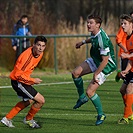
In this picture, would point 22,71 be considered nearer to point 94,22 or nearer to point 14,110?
point 14,110

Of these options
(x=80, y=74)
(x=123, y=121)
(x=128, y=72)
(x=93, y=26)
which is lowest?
(x=123, y=121)

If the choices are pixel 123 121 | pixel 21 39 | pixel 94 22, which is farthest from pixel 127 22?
pixel 21 39

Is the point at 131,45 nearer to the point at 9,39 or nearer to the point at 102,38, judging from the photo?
the point at 102,38

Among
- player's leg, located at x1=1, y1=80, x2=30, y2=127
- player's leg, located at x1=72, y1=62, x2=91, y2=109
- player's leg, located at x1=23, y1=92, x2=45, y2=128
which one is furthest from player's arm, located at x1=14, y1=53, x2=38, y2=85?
player's leg, located at x1=72, y1=62, x2=91, y2=109

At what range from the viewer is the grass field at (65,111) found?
11.8 m

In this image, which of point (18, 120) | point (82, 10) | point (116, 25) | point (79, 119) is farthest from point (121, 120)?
point (82, 10)

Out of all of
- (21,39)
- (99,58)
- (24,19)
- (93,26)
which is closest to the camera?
(93,26)

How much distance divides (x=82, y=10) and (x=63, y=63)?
2297 centimetres

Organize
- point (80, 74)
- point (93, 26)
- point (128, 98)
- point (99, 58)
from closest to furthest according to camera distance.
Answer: point (93, 26) < point (128, 98) < point (99, 58) < point (80, 74)

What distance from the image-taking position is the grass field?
466 inches

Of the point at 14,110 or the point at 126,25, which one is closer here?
the point at 14,110

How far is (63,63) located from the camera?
82.2 ft

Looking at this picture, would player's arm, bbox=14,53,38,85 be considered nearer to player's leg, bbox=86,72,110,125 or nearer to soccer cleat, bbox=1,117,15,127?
soccer cleat, bbox=1,117,15,127

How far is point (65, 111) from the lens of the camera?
1410cm
